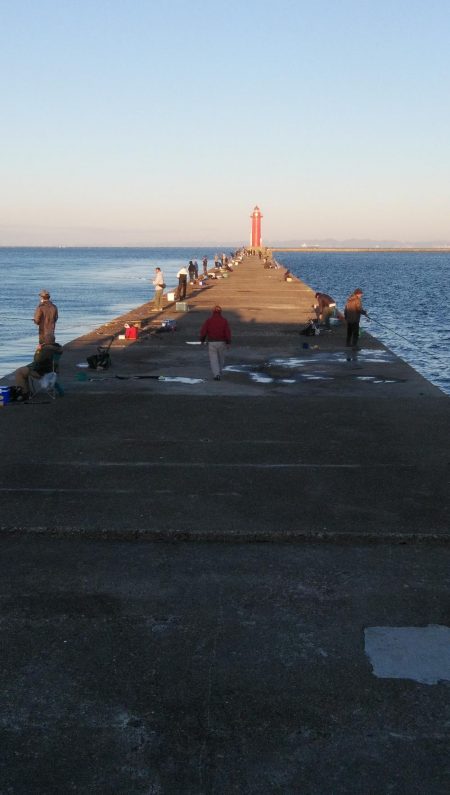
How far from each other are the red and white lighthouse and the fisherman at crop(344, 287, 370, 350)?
486 feet

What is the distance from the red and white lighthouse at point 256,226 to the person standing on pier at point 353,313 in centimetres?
14820

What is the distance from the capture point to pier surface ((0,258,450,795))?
168 inches

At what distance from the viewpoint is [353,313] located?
2050 centimetres

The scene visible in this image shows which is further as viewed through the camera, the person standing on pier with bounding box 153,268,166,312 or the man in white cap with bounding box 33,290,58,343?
the person standing on pier with bounding box 153,268,166,312

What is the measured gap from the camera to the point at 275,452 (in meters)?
10.3

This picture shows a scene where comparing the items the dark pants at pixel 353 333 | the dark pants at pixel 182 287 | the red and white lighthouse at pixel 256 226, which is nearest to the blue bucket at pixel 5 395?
the dark pants at pixel 353 333

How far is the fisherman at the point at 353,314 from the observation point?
20.0 metres

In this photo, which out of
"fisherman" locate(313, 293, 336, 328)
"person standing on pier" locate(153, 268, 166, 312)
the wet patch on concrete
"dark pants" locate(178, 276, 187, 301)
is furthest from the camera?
"dark pants" locate(178, 276, 187, 301)

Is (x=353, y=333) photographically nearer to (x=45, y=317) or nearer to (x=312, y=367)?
(x=312, y=367)

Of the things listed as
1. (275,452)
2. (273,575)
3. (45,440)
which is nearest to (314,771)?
(273,575)

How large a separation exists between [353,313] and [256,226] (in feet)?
490

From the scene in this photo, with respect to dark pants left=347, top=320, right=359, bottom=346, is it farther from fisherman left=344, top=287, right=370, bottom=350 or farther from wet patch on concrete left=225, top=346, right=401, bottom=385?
wet patch on concrete left=225, top=346, right=401, bottom=385

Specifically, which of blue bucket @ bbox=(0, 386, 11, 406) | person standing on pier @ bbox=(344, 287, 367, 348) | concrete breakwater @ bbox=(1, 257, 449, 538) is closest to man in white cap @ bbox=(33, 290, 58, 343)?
concrete breakwater @ bbox=(1, 257, 449, 538)

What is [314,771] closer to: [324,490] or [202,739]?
[202,739]
